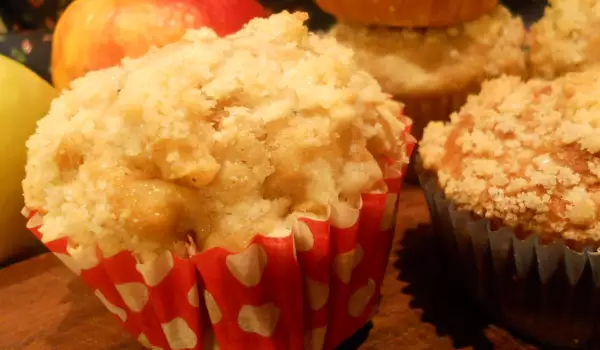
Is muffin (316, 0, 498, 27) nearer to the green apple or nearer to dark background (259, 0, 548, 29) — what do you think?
dark background (259, 0, 548, 29)

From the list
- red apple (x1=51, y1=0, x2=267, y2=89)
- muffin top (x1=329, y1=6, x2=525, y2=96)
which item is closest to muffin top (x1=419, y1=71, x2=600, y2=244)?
Answer: muffin top (x1=329, y1=6, x2=525, y2=96)

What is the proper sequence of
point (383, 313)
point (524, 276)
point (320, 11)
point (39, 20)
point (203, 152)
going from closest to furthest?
point (203, 152) < point (524, 276) < point (383, 313) < point (320, 11) < point (39, 20)

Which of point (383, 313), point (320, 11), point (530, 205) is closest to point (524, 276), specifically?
point (530, 205)

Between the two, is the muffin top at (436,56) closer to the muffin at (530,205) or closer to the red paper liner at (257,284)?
the muffin at (530,205)

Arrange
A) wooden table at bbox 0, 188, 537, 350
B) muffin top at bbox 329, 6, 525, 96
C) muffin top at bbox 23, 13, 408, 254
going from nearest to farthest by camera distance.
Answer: muffin top at bbox 23, 13, 408, 254, wooden table at bbox 0, 188, 537, 350, muffin top at bbox 329, 6, 525, 96

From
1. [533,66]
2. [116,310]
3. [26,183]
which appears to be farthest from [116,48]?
[533,66]

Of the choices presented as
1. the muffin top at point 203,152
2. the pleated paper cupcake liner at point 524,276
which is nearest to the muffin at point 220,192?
the muffin top at point 203,152

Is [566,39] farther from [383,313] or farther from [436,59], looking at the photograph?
[383,313]
